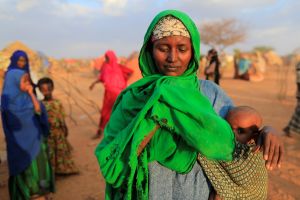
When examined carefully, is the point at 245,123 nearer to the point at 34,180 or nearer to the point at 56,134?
the point at 34,180

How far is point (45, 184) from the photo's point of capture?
4.23m

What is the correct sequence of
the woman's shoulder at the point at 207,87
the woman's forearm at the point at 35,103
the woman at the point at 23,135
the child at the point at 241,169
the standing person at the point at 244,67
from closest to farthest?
the child at the point at 241,169, the woman's shoulder at the point at 207,87, the woman at the point at 23,135, the woman's forearm at the point at 35,103, the standing person at the point at 244,67

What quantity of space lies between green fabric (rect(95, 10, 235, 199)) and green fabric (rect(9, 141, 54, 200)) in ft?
8.97

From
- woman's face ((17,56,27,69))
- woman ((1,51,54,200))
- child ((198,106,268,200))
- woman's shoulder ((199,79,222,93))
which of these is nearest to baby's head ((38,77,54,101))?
woman's face ((17,56,27,69))

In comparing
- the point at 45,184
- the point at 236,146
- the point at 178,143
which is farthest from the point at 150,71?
the point at 45,184

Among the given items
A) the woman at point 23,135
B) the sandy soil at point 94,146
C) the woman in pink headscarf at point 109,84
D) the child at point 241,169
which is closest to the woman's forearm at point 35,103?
the woman at point 23,135

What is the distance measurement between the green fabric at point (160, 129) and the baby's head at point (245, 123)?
0.70 ft

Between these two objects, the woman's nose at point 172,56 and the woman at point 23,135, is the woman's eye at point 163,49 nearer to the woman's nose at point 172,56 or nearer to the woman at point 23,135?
the woman's nose at point 172,56

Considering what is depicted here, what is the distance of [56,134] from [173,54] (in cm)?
415

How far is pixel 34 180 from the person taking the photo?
4.11 metres

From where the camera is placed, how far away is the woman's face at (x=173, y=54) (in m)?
1.49

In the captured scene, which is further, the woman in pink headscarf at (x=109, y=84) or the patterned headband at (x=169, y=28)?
the woman in pink headscarf at (x=109, y=84)

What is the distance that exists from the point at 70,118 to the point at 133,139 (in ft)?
29.0

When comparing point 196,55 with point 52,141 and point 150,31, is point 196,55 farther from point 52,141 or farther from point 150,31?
point 52,141
